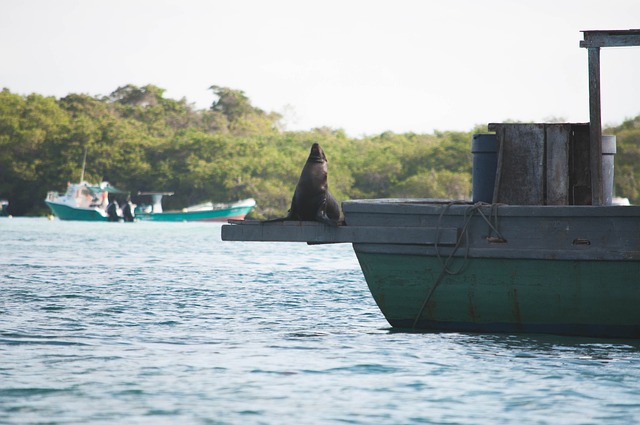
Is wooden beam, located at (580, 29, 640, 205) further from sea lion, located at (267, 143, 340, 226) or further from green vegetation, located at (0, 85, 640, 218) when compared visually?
green vegetation, located at (0, 85, 640, 218)

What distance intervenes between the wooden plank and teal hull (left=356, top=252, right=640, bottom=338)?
0.24 m

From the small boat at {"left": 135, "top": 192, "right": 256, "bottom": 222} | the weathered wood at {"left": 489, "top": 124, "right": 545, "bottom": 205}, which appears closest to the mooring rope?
the weathered wood at {"left": 489, "top": 124, "right": 545, "bottom": 205}

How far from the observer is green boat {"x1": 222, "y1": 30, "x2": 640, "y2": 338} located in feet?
40.3

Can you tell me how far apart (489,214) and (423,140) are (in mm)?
85927

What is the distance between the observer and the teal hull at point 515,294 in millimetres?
12367

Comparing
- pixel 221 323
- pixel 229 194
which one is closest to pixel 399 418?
pixel 221 323

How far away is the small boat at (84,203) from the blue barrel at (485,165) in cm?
7829

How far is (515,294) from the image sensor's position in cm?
1269

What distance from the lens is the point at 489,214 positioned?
41.2ft

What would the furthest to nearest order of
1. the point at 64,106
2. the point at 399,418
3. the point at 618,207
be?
the point at 64,106 → the point at 618,207 → the point at 399,418

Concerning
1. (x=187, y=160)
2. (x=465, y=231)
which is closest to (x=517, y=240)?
(x=465, y=231)

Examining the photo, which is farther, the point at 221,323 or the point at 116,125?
the point at 116,125

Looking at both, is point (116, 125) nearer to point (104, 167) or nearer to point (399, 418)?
point (104, 167)

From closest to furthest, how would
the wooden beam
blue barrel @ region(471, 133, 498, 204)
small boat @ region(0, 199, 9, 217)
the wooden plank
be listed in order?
the wooden beam, the wooden plank, blue barrel @ region(471, 133, 498, 204), small boat @ region(0, 199, 9, 217)
